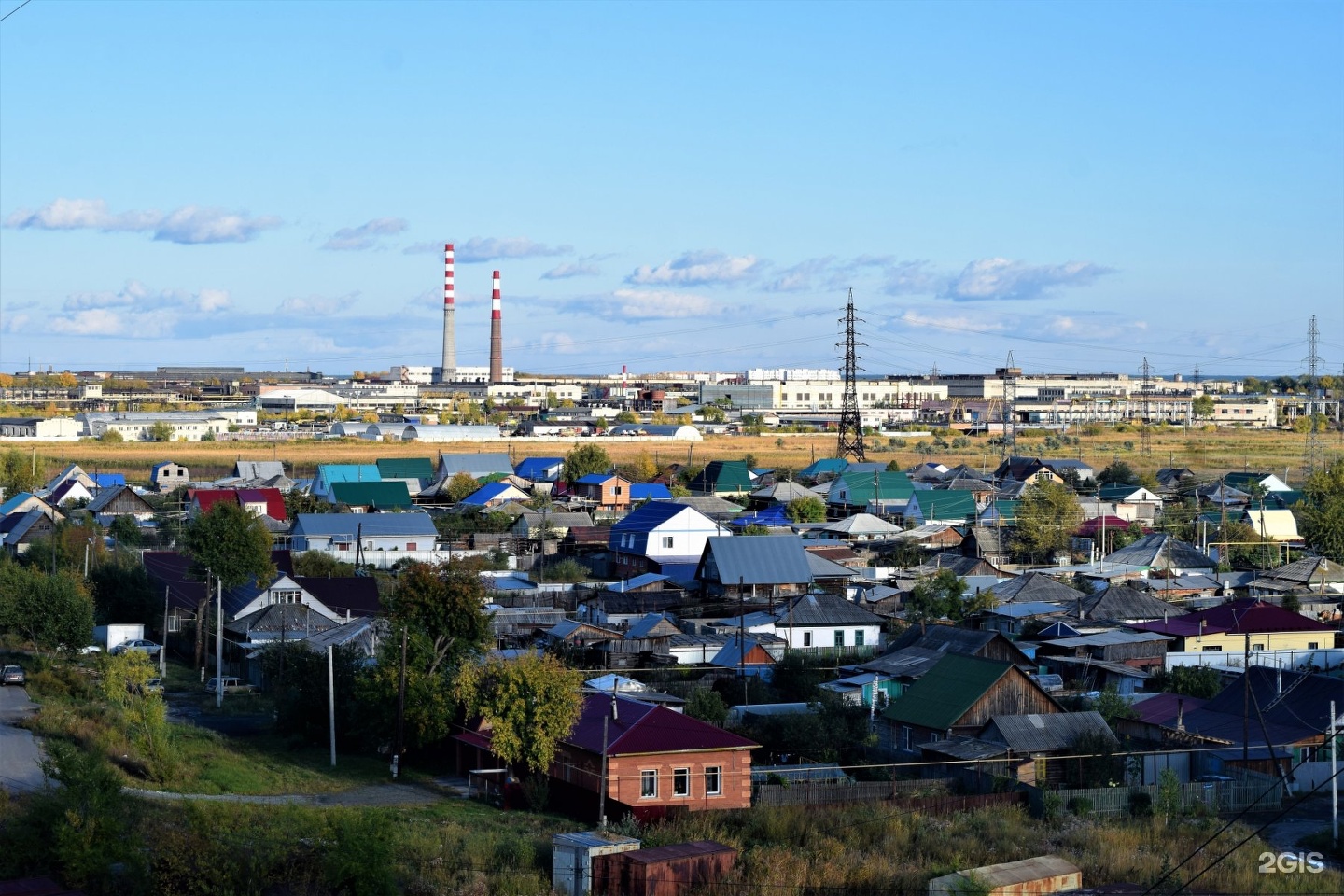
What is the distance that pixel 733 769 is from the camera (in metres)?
13.6

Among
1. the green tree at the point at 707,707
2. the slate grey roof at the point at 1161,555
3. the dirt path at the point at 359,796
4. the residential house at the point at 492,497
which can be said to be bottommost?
the dirt path at the point at 359,796

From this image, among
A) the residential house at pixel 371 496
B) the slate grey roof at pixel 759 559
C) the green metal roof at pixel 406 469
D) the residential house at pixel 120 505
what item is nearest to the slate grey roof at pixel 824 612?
the slate grey roof at pixel 759 559

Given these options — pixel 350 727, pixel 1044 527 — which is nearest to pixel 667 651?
pixel 350 727

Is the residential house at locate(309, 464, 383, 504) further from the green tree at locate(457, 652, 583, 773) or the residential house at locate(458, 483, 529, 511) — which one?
the green tree at locate(457, 652, 583, 773)

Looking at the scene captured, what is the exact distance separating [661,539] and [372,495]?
1340 centimetres

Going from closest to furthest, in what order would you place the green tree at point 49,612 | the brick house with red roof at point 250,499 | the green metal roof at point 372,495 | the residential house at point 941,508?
the green tree at point 49,612 → the brick house with red roof at point 250,499 → the residential house at point 941,508 → the green metal roof at point 372,495

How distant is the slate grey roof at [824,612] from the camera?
73.0 ft

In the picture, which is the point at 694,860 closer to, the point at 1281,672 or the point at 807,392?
the point at 1281,672

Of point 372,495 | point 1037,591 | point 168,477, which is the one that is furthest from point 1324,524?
point 168,477

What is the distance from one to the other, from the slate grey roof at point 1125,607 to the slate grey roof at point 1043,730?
7.65 m

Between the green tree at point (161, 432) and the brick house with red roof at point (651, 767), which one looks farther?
the green tree at point (161, 432)

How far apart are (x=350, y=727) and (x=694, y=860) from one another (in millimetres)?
6425

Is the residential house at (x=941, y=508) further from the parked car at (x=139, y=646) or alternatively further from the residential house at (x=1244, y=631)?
the parked car at (x=139, y=646)

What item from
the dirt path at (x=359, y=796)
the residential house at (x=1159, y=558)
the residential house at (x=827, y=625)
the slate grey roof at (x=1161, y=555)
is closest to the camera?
the dirt path at (x=359, y=796)
